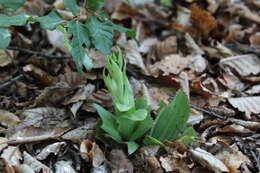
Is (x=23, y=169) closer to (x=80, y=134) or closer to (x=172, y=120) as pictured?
(x=80, y=134)

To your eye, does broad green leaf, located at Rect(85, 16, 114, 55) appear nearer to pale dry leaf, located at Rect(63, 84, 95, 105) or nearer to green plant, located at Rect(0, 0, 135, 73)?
green plant, located at Rect(0, 0, 135, 73)

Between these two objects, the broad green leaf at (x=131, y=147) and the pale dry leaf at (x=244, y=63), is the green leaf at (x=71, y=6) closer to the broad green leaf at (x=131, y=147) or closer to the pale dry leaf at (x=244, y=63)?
the broad green leaf at (x=131, y=147)

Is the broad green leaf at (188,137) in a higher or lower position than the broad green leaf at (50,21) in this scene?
lower

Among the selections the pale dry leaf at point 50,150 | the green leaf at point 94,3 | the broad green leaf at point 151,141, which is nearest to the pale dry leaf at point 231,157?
the broad green leaf at point 151,141

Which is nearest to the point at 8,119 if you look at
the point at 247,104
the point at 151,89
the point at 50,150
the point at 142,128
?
the point at 50,150

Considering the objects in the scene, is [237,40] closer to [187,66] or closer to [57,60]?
[187,66]
